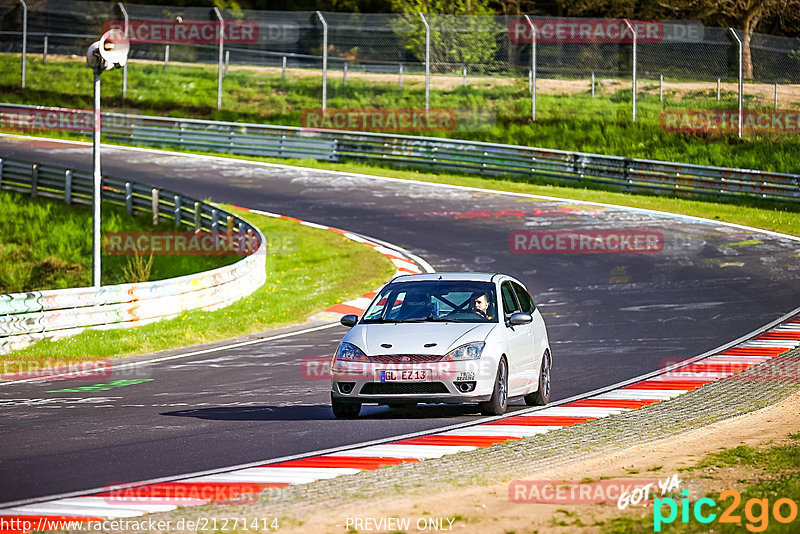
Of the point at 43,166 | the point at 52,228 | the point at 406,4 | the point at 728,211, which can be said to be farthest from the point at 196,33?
the point at 728,211

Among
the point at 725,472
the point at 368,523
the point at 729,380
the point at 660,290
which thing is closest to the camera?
the point at 368,523

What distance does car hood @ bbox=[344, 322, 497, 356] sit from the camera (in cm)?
1080

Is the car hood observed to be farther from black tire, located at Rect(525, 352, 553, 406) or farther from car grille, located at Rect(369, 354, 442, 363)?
black tire, located at Rect(525, 352, 553, 406)

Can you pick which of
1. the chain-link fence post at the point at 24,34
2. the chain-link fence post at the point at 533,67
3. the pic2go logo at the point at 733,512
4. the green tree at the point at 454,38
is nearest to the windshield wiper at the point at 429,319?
the pic2go logo at the point at 733,512

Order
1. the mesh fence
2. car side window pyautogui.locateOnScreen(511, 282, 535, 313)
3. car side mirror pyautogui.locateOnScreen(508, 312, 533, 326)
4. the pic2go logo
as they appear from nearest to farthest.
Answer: the pic2go logo
car side mirror pyautogui.locateOnScreen(508, 312, 533, 326)
car side window pyautogui.locateOnScreen(511, 282, 535, 313)
the mesh fence

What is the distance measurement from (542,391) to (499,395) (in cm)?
119

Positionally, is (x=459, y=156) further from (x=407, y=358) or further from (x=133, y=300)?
(x=407, y=358)

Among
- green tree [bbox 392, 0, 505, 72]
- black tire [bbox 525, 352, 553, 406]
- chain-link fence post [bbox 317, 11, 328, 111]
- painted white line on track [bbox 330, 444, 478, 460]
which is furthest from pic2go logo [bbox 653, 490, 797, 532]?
chain-link fence post [bbox 317, 11, 328, 111]

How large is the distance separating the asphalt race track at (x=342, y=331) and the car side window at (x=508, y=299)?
114 centimetres

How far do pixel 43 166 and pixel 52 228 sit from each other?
3641mm

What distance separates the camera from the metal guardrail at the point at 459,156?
1244 inches

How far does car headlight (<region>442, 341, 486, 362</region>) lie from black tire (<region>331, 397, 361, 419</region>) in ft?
3.30

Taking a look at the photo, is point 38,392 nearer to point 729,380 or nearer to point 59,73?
point 729,380

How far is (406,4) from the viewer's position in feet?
165
